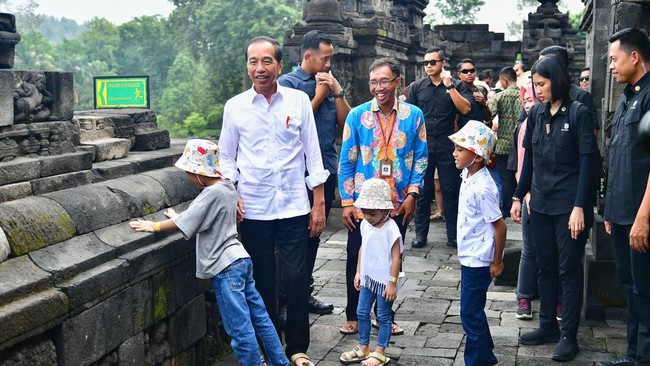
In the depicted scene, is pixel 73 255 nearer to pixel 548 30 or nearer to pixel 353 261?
pixel 353 261

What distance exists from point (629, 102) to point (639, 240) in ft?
2.98

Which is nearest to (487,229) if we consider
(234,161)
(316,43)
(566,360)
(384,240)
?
(384,240)

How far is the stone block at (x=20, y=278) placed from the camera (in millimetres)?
3826

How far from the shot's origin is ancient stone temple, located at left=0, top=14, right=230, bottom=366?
13.3ft

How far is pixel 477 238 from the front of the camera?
17.8ft

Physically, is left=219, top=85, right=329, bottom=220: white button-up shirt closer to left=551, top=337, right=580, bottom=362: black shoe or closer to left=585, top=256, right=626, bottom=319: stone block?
left=551, top=337, right=580, bottom=362: black shoe

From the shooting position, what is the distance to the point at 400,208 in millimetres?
6082

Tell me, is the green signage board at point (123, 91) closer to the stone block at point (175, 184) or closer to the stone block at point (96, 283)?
the stone block at point (175, 184)

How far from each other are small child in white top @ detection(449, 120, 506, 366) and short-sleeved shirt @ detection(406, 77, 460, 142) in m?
3.96

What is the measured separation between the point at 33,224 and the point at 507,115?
664 centimetres

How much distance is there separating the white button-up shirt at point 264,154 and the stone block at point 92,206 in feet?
2.45

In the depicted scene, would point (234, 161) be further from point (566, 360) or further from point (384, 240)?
point (566, 360)

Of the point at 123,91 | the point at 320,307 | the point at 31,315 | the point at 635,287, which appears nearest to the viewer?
the point at 31,315

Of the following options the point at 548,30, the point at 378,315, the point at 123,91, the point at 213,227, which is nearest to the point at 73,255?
the point at 213,227
